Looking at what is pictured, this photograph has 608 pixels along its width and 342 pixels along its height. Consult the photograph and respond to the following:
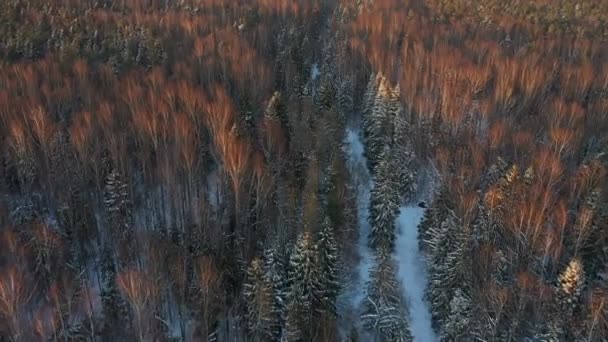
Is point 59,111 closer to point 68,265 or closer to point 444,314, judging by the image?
point 68,265

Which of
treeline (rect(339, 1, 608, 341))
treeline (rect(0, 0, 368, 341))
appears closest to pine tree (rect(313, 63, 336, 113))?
treeline (rect(0, 0, 368, 341))

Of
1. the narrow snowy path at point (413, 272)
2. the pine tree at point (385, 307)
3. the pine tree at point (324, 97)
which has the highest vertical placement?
the pine tree at point (324, 97)

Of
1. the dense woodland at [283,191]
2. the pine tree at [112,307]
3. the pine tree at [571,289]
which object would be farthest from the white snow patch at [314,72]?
the pine tree at [571,289]

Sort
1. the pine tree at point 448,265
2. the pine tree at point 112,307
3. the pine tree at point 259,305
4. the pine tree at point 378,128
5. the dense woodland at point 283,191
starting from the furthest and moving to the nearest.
→ the pine tree at point 378,128 → the pine tree at point 448,265 → the dense woodland at point 283,191 → the pine tree at point 112,307 → the pine tree at point 259,305

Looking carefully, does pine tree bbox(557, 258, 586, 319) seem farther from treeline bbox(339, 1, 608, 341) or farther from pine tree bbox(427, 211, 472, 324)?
pine tree bbox(427, 211, 472, 324)

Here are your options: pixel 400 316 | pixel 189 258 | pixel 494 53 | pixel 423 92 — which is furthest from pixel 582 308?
pixel 494 53

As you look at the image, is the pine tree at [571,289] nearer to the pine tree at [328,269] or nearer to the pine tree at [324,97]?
the pine tree at [328,269]
